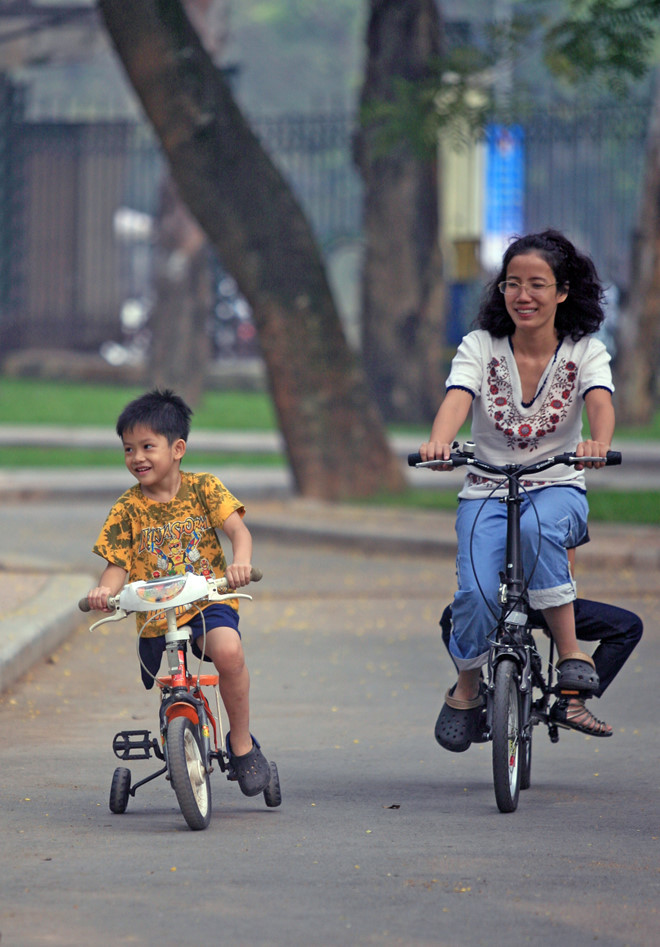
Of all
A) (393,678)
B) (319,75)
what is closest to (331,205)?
(393,678)

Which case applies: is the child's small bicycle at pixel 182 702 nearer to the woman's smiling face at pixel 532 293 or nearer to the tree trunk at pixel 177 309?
the woman's smiling face at pixel 532 293

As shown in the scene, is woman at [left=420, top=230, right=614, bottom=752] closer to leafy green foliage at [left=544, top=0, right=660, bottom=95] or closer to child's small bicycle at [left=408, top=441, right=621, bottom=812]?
child's small bicycle at [left=408, top=441, right=621, bottom=812]

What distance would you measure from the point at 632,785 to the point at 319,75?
201 feet

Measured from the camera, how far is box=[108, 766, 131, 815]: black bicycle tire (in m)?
5.38

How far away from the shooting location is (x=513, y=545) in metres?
5.50

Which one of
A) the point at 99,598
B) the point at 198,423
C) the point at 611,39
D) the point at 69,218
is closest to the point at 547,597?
the point at 99,598

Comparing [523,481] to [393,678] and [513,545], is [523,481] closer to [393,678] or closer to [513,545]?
[513,545]

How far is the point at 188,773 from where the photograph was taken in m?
5.04

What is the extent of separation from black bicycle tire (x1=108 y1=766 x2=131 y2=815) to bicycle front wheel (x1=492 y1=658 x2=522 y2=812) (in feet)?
3.65


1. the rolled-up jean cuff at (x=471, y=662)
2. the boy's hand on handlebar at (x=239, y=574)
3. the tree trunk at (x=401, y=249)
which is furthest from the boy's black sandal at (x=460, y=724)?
the tree trunk at (x=401, y=249)

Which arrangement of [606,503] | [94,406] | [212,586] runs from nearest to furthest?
1. [212,586]
2. [606,503]
3. [94,406]

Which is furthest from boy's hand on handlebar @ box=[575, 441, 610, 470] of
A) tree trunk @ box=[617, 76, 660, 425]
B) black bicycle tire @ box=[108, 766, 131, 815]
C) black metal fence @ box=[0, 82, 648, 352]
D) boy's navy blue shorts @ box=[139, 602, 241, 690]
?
black metal fence @ box=[0, 82, 648, 352]

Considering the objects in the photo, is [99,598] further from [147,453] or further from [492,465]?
[492,465]

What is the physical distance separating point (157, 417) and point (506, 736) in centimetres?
141
